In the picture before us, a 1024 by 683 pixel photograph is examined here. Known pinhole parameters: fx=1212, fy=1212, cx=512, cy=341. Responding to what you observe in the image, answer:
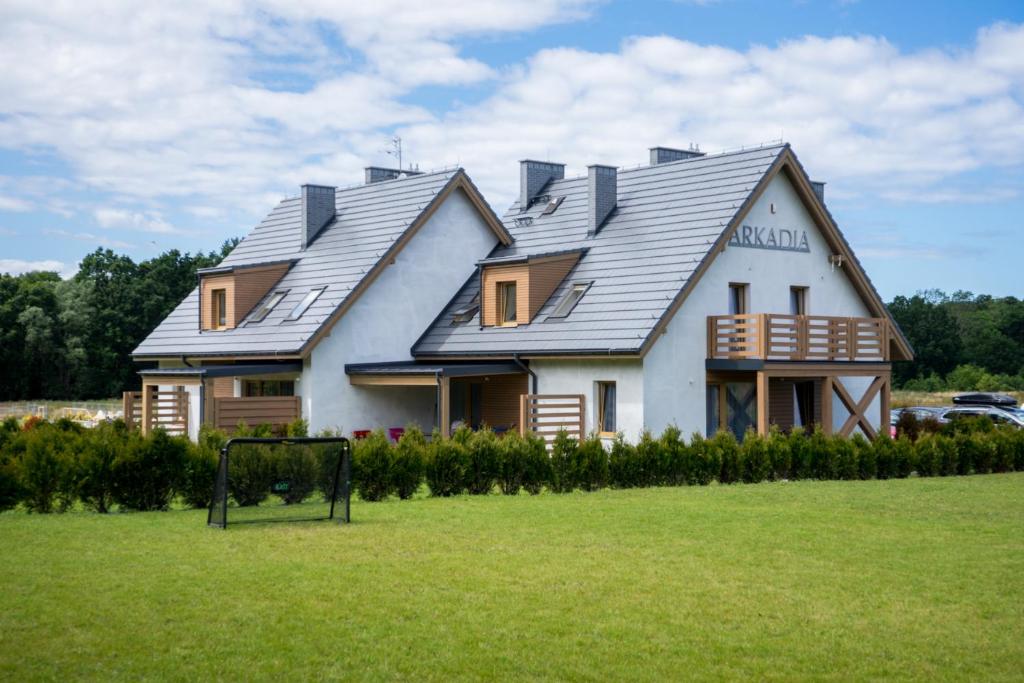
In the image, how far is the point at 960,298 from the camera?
416ft

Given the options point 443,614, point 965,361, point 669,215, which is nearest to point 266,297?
point 669,215

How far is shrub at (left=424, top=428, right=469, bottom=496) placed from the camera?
64.3 feet

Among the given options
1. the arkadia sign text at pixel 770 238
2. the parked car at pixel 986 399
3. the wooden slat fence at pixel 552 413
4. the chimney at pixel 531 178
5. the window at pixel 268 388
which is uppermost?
the chimney at pixel 531 178

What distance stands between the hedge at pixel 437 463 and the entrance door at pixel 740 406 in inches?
154

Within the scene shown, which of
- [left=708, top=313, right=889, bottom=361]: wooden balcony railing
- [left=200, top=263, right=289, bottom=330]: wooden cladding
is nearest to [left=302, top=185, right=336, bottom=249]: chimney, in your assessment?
[left=200, top=263, right=289, bottom=330]: wooden cladding

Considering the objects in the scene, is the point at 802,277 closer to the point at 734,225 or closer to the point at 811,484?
the point at 734,225

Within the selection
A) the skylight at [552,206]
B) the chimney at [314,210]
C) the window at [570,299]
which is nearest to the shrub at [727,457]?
the window at [570,299]

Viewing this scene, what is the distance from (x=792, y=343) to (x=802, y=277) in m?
3.59

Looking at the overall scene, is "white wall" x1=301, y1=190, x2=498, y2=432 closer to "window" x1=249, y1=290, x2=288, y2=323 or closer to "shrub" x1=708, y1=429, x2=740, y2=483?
"window" x1=249, y1=290, x2=288, y2=323

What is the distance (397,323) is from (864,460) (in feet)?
39.6

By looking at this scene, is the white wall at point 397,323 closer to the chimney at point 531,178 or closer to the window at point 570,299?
the chimney at point 531,178

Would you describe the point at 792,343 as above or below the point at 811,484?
above

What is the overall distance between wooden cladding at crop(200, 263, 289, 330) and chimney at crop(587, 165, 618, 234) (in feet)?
27.5

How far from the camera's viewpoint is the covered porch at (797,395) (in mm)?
27344
